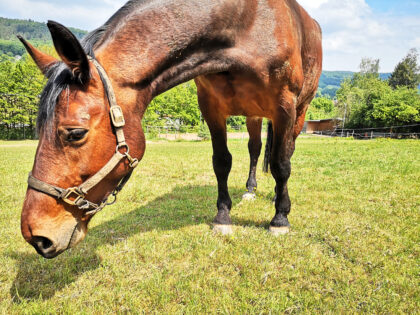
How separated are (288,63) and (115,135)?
2.12m

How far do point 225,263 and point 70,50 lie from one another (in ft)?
7.73

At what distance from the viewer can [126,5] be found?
2160mm

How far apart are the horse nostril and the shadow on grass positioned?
624 millimetres

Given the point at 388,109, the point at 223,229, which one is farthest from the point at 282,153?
the point at 388,109

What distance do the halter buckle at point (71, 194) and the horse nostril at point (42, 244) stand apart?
313 millimetres

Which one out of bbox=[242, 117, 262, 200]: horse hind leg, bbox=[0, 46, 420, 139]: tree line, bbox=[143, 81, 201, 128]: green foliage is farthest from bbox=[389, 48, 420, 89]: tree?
bbox=[242, 117, 262, 200]: horse hind leg

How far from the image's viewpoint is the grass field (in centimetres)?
211

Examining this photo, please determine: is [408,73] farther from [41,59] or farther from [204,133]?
[41,59]

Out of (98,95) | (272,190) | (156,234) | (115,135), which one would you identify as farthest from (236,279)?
(272,190)

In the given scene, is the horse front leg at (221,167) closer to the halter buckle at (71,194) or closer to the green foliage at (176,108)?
the halter buckle at (71,194)

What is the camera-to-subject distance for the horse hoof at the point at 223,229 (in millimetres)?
3472

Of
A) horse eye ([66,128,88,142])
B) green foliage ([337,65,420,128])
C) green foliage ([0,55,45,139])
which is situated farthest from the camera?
green foliage ([337,65,420,128])

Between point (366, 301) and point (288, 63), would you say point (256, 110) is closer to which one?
point (288, 63)

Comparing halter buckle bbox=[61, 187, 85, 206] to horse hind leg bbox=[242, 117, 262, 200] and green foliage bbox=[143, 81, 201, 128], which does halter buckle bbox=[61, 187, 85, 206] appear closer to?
horse hind leg bbox=[242, 117, 262, 200]
